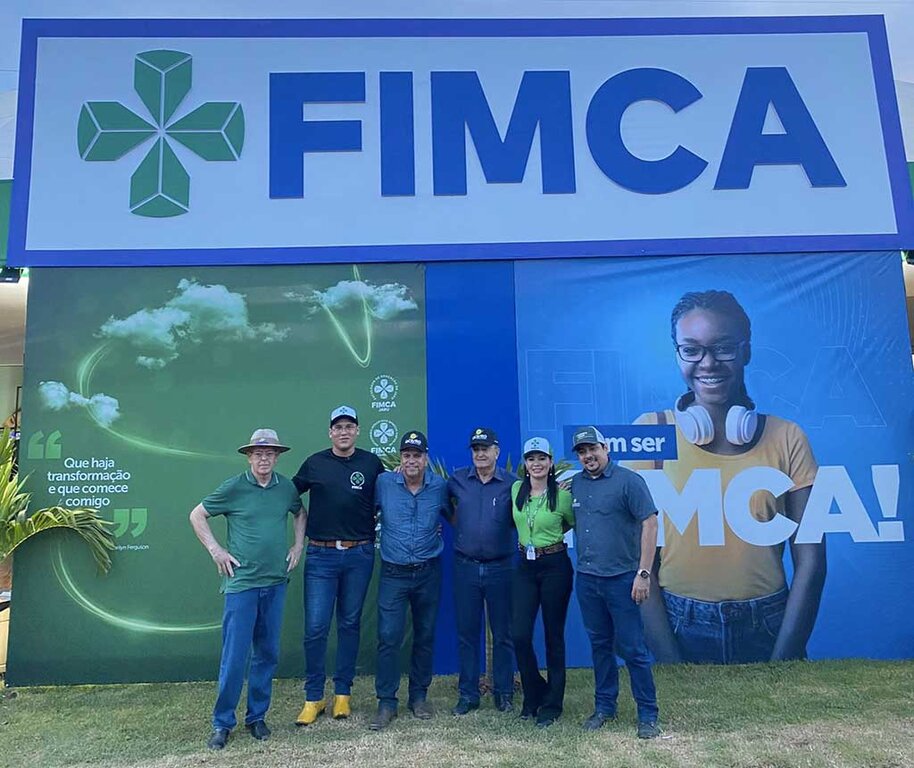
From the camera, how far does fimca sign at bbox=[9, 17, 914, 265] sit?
20.1ft

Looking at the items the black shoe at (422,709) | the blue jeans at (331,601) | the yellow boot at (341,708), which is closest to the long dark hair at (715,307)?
the blue jeans at (331,601)

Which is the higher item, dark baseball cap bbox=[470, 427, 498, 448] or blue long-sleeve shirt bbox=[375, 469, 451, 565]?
dark baseball cap bbox=[470, 427, 498, 448]

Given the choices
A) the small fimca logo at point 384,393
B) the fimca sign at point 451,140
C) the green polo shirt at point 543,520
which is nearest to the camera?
the green polo shirt at point 543,520

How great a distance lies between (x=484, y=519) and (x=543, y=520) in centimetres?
38

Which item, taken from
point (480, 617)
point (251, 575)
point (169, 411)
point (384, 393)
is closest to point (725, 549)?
point (480, 617)

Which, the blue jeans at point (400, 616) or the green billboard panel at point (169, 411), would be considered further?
the green billboard panel at point (169, 411)

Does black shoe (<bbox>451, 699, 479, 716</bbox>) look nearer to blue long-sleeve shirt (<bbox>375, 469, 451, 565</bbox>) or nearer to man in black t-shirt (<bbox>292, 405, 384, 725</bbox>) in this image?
man in black t-shirt (<bbox>292, 405, 384, 725</bbox>)

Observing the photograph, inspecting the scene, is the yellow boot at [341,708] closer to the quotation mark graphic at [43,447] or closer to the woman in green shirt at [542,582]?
the woman in green shirt at [542,582]

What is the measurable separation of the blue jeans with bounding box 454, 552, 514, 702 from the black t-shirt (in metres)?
0.65

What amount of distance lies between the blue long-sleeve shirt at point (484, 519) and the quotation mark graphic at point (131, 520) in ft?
8.47

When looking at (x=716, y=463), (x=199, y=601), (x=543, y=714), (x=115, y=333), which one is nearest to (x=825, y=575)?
(x=716, y=463)

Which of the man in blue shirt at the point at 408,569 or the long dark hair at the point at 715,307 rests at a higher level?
the long dark hair at the point at 715,307

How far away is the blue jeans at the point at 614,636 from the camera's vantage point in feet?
13.9

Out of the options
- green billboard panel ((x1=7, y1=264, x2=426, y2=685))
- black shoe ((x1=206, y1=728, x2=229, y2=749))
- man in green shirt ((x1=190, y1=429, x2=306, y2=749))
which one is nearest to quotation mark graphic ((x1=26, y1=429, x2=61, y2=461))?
green billboard panel ((x1=7, y1=264, x2=426, y2=685))
